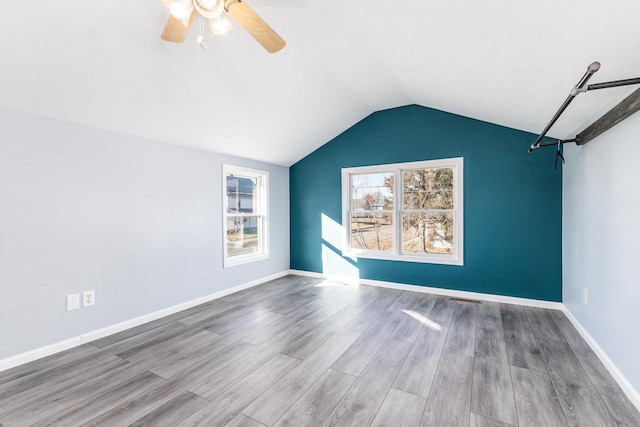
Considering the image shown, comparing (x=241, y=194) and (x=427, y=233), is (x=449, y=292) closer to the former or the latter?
(x=427, y=233)

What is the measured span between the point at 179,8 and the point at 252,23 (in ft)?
1.26

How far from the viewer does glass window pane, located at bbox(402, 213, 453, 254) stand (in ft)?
13.7

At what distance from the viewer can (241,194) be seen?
457 centimetres

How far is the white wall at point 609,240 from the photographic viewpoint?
1.85m

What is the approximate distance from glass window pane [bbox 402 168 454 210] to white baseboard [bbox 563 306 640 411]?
1.95m

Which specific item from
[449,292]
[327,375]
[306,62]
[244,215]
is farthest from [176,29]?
[449,292]

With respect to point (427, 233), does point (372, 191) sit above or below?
above

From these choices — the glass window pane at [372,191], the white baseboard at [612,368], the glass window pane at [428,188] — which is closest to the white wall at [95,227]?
the glass window pane at [372,191]

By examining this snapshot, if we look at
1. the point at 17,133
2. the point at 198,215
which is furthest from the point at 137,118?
the point at 198,215

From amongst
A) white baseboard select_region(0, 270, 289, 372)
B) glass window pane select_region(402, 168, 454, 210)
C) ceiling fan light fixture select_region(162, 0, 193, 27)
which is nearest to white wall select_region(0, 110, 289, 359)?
white baseboard select_region(0, 270, 289, 372)

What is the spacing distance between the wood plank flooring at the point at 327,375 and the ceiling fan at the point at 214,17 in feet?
7.26

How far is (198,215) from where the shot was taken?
377 centimetres

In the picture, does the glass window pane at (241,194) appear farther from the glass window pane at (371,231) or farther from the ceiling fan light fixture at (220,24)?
the ceiling fan light fixture at (220,24)

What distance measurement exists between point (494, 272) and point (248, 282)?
3509 millimetres
